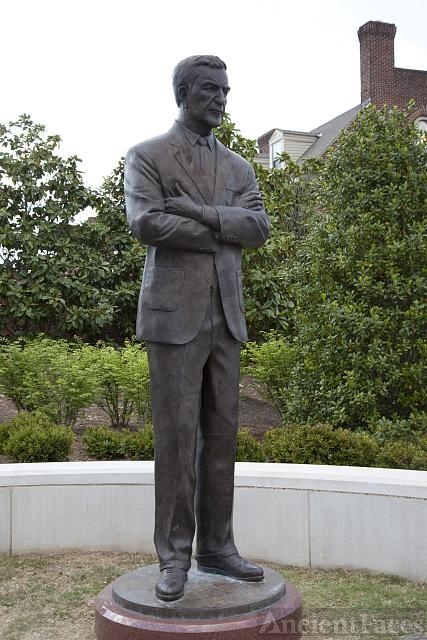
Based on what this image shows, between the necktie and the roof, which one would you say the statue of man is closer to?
the necktie

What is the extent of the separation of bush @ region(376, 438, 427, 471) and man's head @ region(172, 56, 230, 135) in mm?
3972

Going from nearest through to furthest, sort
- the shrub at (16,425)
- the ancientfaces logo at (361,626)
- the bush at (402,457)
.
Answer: the ancientfaces logo at (361,626)
the bush at (402,457)
the shrub at (16,425)

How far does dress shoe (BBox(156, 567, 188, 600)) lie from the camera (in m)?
3.79

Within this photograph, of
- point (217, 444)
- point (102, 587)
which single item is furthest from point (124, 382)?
point (217, 444)

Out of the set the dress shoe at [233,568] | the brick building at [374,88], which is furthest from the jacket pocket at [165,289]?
the brick building at [374,88]

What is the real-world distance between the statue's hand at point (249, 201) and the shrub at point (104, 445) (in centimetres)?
399

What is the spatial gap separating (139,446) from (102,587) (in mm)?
2113

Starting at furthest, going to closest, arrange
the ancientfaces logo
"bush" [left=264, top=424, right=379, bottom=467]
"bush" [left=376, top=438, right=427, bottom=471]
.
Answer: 1. "bush" [left=264, top=424, right=379, bottom=467]
2. "bush" [left=376, top=438, right=427, bottom=471]
3. the ancientfaces logo

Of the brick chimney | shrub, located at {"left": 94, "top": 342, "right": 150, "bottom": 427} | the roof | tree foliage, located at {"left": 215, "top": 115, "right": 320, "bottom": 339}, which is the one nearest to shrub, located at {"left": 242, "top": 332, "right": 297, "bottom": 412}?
tree foliage, located at {"left": 215, "top": 115, "right": 320, "bottom": 339}

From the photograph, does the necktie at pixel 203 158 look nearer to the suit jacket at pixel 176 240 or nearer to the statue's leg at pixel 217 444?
the suit jacket at pixel 176 240

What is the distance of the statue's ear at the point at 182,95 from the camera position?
4026 mm

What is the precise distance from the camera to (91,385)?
9.26 metres

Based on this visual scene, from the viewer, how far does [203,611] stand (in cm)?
368

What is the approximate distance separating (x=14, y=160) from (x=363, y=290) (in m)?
8.13
